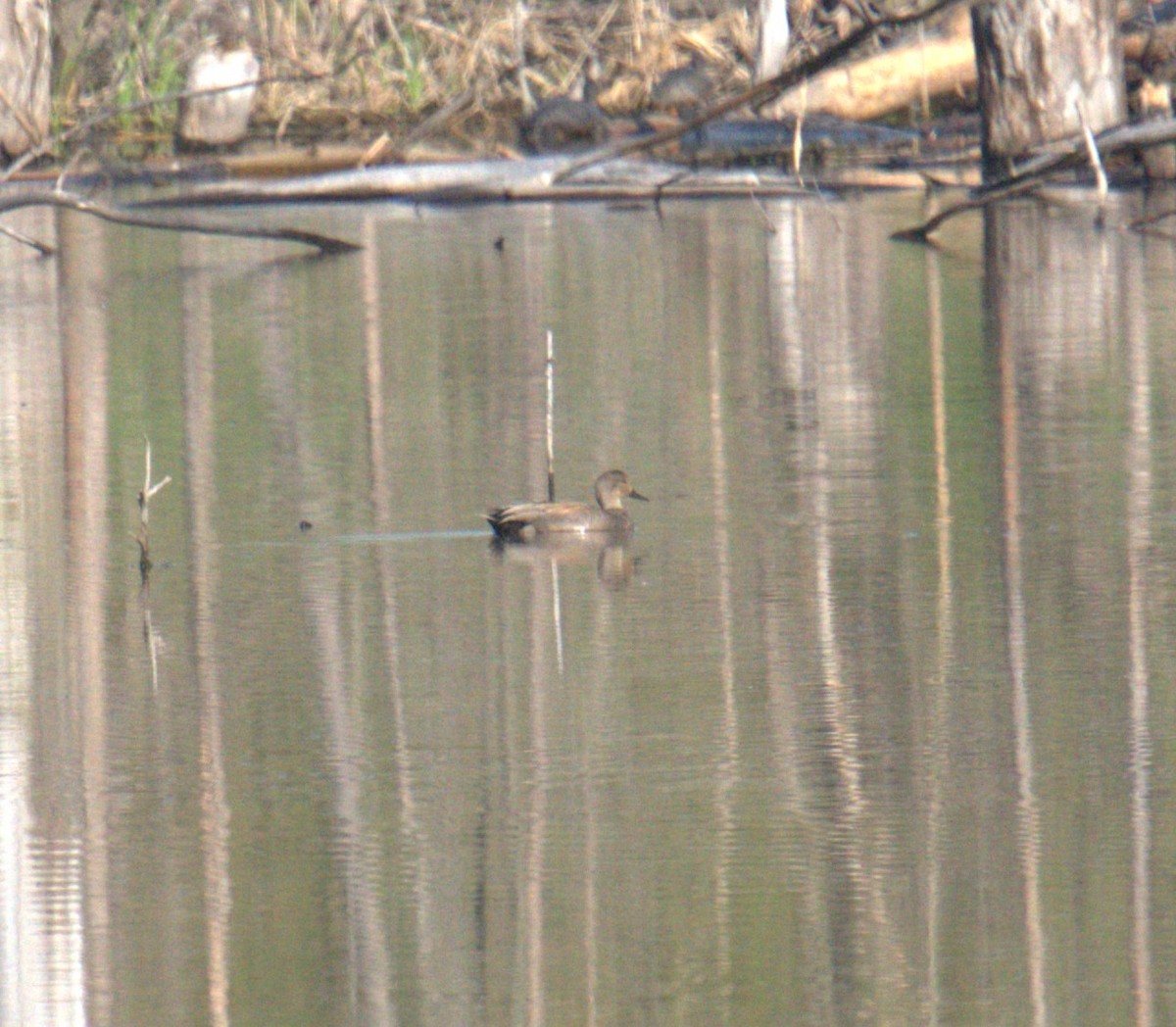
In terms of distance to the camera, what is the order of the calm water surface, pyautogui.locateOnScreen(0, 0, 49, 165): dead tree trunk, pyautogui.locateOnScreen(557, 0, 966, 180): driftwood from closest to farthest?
1. the calm water surface
2. pyautogui.locateOnScreen(557, 0, 966, 180): driftwood
3. pyautogui.locateOnScreen(0, 0, 49, 165): dead tree trunk

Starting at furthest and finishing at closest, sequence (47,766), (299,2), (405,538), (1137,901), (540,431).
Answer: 1. (299,2)
2. (540,431)
3. (405,538)
4. (47,766)
5. (1137,901)

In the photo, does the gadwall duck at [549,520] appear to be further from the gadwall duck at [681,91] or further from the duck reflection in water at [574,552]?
the gadwall duck at [681,91]

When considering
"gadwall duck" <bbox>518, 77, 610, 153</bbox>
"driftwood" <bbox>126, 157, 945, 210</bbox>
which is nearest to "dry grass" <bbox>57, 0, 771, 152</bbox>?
"gadwall duck" <bbox>518, 77, 610, 153</bbox>

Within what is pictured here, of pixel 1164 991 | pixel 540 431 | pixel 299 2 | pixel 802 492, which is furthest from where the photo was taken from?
pixel 299 2

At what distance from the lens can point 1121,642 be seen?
6.76m

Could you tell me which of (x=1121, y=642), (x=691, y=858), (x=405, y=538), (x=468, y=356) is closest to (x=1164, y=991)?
(x=691, y=858)

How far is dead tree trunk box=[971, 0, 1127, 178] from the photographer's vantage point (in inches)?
903

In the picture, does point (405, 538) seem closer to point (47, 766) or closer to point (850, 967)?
A: point (47, 766)

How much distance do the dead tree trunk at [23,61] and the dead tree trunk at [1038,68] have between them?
9423mm

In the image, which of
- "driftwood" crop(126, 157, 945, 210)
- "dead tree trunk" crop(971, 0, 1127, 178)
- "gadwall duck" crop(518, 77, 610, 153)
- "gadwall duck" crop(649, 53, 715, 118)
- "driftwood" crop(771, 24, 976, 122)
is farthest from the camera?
"gadwall duck" crop(649, 53, 715, 118)

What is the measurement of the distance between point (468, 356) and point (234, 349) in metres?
1.22

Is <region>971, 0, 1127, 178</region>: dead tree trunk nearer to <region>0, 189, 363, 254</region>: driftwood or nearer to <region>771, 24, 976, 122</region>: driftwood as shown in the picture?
<region>771, 24, 976, 122</region>: driftwood

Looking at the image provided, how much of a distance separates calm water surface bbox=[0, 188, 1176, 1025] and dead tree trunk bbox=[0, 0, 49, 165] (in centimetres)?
1437

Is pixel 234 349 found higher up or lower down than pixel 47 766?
higher up
